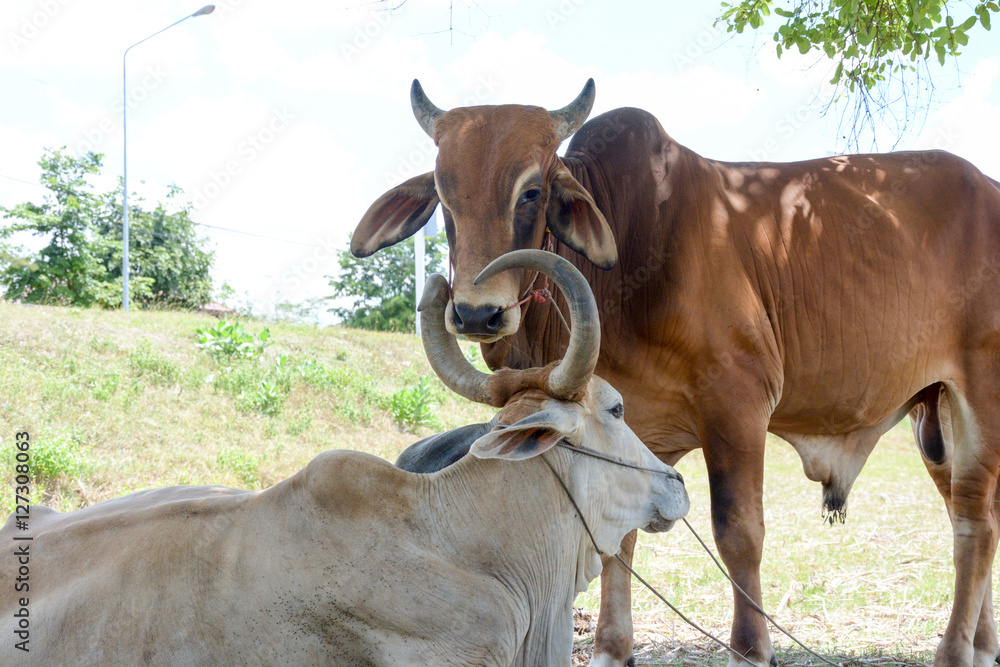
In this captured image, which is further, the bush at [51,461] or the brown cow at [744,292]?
the bush at [51,461]

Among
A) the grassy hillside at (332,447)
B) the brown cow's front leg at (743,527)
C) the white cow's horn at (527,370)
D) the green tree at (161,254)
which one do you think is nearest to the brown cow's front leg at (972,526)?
the grassy hillside at (332,447)

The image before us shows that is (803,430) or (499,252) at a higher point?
(499,252)

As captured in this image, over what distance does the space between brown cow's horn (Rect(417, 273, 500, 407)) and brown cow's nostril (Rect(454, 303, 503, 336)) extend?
0.17 ft

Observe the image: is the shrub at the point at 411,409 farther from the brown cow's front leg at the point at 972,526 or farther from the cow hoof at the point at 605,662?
the brown cow's front leg at the point at 972,526

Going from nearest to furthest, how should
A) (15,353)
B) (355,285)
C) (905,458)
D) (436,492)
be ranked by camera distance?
1. (436,492)
2. (15,353)
3. (905,458)
4. (355,285)

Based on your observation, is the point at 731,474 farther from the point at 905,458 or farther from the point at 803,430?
the point at 905,458

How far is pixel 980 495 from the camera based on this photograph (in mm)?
4273

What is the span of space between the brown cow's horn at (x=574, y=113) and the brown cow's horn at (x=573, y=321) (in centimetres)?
109

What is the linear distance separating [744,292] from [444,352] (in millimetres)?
1553

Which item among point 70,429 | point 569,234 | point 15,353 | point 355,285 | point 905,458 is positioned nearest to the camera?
point 569,234

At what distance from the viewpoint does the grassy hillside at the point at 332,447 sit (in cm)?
538

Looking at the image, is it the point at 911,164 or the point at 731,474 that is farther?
the point at 911,164

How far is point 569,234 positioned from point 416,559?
5.34ft

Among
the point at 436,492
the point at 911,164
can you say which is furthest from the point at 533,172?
the point at 911,164
